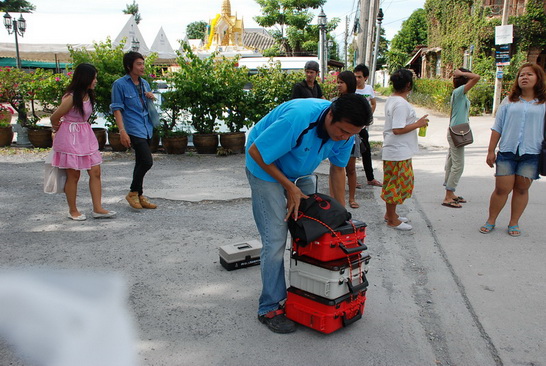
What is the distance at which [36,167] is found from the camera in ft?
26.2

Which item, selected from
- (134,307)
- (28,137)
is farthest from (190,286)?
(28,137)

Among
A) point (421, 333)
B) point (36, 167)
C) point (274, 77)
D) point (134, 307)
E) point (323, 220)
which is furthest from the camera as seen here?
point (274, 77)

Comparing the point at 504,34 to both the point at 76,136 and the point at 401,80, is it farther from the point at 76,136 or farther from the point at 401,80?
the point at 76,136

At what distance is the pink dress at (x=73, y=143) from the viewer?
4.83 meters

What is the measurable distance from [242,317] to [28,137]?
866 centimetres

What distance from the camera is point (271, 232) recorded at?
2824 millimetres

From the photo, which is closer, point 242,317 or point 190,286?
point 242,317

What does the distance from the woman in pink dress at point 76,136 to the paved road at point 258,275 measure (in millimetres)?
462

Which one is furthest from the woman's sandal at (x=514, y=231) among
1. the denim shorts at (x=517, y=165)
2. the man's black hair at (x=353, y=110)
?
the man's black hair at (x=353, y=110)

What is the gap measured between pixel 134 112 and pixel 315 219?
134 inches

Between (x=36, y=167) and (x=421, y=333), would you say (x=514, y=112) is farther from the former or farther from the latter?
(x=36, y=167)

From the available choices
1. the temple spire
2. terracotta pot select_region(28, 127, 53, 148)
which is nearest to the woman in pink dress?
terracotta pot select_region(28, 127, 53, 148)

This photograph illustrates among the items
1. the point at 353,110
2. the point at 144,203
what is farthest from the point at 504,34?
the point at 353,110

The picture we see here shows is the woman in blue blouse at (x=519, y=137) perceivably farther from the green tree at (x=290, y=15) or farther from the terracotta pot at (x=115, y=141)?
the green tree at (x=290, y=15)
